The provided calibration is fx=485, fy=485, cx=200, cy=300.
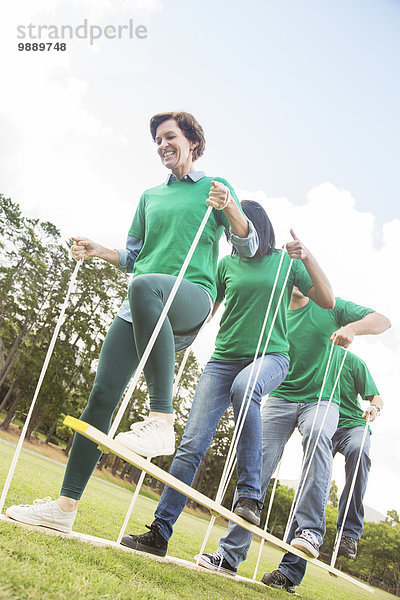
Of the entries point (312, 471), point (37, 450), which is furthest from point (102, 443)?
point (37, 450)

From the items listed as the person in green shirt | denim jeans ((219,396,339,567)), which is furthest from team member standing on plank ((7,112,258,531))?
the person in green shirt

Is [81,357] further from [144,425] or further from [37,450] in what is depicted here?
[144,425]

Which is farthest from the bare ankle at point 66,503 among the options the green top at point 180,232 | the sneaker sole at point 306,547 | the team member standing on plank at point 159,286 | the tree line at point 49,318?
the tree line at point 49,318

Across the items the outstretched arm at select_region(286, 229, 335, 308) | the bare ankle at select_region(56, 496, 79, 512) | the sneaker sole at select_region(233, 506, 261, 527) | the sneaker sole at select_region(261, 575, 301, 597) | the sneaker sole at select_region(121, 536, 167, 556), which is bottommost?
the sneaker sole at select_region(261, 575, 301, 597)

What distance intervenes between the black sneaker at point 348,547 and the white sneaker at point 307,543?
141 cm

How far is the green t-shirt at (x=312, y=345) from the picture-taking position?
181 inches

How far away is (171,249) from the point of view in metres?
2.80

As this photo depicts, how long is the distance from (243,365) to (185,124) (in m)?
1.76

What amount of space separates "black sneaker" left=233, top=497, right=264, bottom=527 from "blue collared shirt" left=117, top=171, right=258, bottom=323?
131cm

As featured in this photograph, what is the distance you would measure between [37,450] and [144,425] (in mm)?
32033

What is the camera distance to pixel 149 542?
3.03 m

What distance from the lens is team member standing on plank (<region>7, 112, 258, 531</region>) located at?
2373 mm

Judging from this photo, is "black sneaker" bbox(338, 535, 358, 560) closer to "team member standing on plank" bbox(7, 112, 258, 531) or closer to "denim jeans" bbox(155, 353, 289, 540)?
"denim jeans" bbox(155, 353, 289, 540)

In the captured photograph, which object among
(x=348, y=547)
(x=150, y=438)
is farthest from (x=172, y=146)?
(x=348, y=547)
